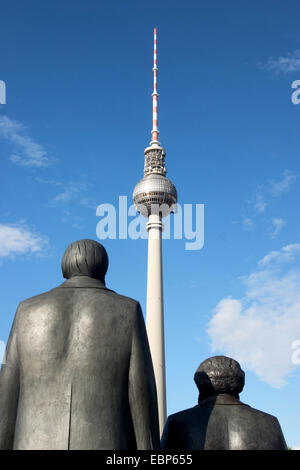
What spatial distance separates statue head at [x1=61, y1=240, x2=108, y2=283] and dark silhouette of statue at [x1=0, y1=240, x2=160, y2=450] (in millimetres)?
211

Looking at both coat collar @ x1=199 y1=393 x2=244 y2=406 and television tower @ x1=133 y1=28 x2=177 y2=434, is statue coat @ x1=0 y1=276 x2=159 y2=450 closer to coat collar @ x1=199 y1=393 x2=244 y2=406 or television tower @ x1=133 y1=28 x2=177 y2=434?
Answer: coat collar @ x1=199 y1=393 x2=244 y2=406

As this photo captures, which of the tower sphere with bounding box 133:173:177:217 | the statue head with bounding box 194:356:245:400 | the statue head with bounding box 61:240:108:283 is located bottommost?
the statue head with bounding box 194:356:245:400

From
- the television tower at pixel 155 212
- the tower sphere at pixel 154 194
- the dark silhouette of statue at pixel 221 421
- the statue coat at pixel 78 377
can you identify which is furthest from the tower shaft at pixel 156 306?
the statue coat at pixel 78 377

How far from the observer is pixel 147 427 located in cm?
489

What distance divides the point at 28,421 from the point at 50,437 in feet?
0.76

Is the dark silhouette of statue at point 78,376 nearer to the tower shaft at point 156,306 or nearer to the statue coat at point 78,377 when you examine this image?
the statue coat at point 78,377

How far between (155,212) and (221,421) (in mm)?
57231

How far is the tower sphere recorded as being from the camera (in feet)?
204

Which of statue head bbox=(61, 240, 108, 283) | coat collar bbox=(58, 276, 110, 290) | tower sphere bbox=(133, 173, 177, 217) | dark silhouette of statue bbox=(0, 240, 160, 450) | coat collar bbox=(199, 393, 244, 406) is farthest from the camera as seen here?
tower sphere bbox=(133, 173, 177, 217)

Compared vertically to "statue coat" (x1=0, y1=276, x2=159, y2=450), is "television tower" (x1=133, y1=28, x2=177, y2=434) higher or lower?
higher

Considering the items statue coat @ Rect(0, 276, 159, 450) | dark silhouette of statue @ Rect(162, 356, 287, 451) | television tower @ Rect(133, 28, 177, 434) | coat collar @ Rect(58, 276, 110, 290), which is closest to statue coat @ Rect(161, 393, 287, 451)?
dark silhouette of statue @ Rect(162, 356, 287, 451)

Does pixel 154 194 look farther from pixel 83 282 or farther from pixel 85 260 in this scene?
pixel 83 282

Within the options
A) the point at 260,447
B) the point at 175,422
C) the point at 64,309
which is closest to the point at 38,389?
the point at 64,309

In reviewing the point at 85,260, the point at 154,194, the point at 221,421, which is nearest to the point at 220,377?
the point at 221,421
